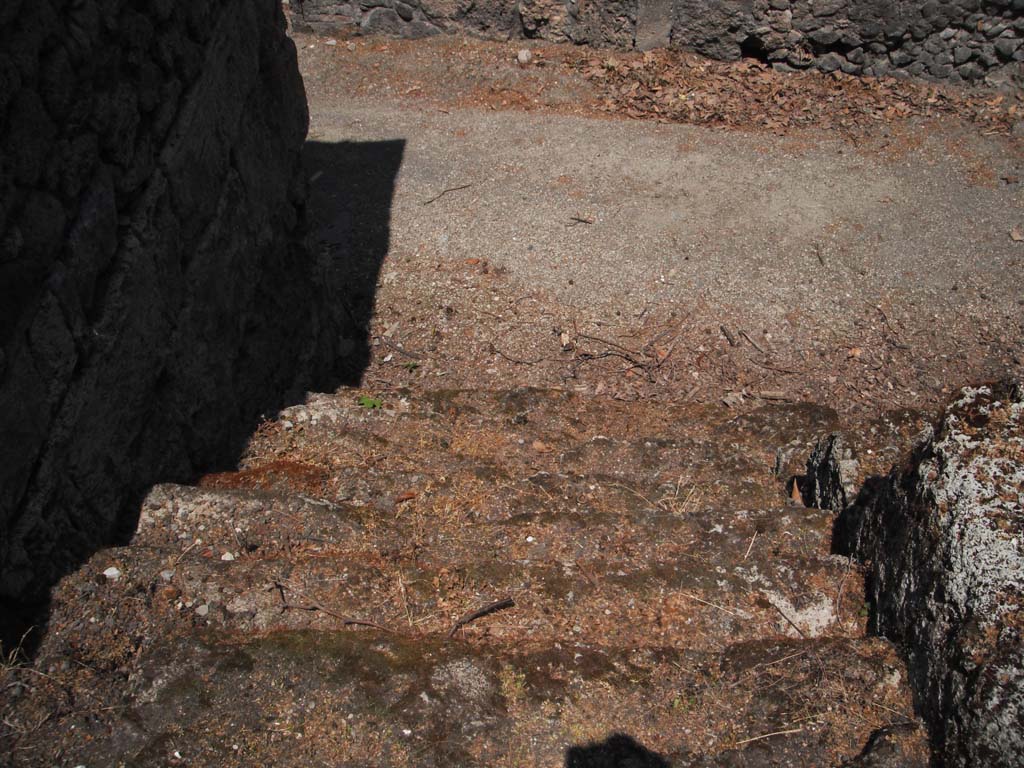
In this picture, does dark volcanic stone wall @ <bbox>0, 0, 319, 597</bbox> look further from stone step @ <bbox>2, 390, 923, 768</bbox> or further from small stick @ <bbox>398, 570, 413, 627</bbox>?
small stick @ <bbox>398, 570, 413, 627</bbox>

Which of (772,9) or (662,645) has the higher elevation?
(772,9)

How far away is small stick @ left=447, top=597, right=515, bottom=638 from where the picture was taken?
285cm

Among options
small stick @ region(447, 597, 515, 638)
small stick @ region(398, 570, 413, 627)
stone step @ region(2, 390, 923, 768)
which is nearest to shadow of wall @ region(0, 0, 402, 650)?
stone step @ region(2, 390, 923, 768)

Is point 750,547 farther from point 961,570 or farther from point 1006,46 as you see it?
point 1006,46

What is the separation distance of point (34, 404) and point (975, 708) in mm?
2813

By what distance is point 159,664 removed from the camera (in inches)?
98.8

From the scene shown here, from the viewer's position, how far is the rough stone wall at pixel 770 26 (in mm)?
8352

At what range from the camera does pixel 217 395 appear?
4.12m

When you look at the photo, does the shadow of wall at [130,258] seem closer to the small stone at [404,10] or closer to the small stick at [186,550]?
the small stick at [186,550]

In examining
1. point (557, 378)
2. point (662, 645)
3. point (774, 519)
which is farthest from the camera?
point (557, 378)

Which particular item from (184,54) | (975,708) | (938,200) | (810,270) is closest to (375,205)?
(810,270)

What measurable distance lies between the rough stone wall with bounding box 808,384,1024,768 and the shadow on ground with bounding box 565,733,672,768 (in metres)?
0.77

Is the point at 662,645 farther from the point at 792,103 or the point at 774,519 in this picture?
the point at 792,103

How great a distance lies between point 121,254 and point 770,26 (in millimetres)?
7581
